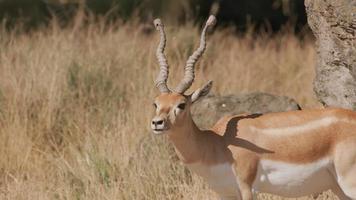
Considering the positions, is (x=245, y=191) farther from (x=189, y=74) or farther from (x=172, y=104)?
(x=189, y=74)

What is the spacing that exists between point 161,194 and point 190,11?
1025 centimetres

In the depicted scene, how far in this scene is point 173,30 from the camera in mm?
13641

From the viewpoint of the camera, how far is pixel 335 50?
281 inches

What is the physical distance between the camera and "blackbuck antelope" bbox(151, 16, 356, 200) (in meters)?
5.84

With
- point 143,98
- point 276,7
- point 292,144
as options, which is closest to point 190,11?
point 276,7

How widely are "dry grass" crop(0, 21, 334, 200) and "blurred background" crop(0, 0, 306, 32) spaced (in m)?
2.64

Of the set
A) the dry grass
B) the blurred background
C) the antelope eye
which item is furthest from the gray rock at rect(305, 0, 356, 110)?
the blurred background

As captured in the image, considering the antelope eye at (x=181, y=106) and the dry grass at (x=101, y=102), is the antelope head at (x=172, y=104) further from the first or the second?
the dry grass at (x=101, y=102)

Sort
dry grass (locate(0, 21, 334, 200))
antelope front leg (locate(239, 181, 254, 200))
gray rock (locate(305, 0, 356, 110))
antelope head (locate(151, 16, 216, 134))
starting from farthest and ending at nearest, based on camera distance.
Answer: dry grass (locate(0, 21, 334, 200)) → gray rock (locate(305, 0, 356, 110)) → antelope front leg (locate(239, 181, 254, 200)) → antelope head (locate(151, 16, 216, 134))

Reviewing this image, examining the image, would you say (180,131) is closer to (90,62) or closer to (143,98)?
(143,98)

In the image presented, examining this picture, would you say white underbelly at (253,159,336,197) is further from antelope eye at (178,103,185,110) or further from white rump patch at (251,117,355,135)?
antelope eye at (178,103,185,110)

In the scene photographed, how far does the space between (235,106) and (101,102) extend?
89.4 inches

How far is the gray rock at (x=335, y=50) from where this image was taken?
6.98 m

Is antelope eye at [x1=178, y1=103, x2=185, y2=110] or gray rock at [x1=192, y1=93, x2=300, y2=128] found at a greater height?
antelope eye at [x1=178, y1=103, x2=185, y2=110]
